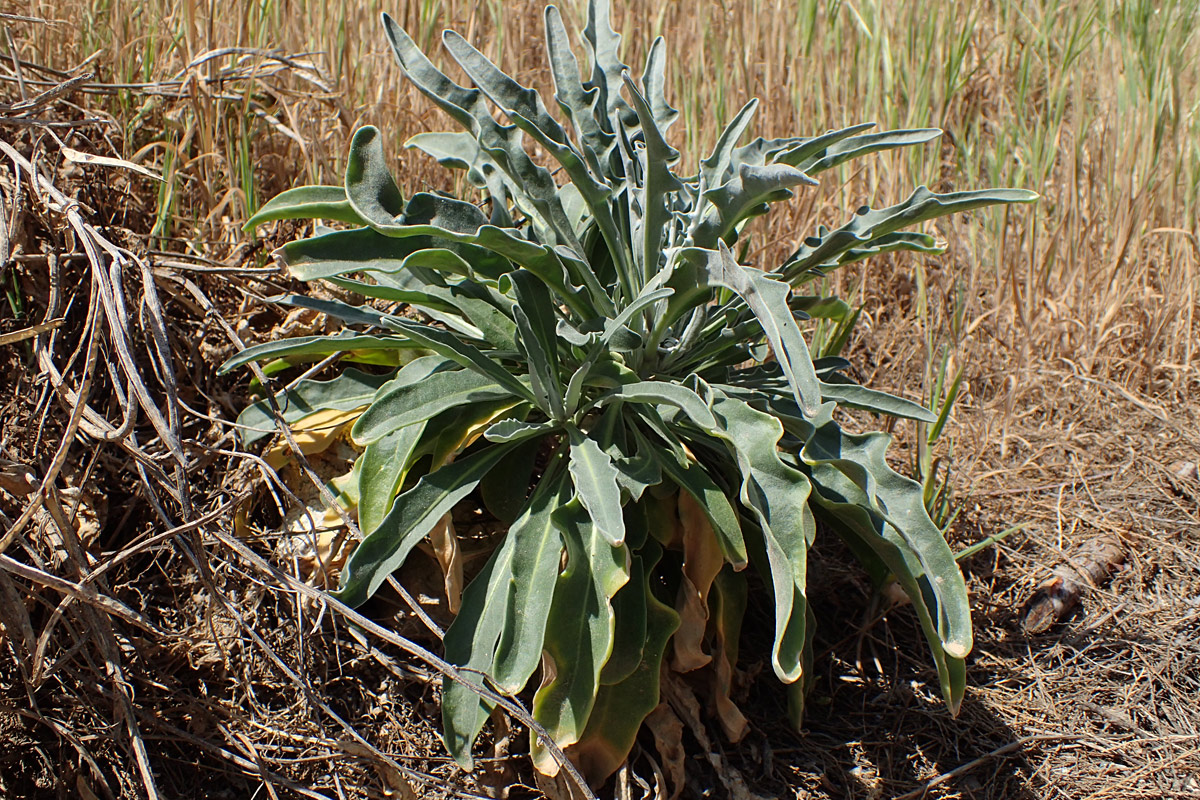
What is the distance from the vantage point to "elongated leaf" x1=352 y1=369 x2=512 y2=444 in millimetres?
1552

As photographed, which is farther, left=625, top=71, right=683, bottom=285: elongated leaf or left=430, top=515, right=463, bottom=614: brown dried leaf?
left=430, top=515, right=463, bottom=614: brown dried leaf

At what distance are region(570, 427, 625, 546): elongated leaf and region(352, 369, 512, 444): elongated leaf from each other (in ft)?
0.60

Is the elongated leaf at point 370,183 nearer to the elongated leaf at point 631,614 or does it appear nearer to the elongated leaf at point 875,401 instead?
the elongated leaf at point 631,614

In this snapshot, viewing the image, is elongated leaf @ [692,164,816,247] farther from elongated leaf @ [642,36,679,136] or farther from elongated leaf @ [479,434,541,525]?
elongated leaf @ [479,434,541,525]

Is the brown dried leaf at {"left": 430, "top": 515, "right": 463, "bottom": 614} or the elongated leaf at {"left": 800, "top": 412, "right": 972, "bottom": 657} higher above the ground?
the elongated leaf at {"left": 800, "top": 412, "right": 972, "bottom": 657}

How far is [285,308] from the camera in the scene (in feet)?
6.93

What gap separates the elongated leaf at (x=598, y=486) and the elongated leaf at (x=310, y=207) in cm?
57

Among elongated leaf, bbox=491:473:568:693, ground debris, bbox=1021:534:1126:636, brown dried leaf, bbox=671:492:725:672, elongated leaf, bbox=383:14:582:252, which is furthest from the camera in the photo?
ground debris, bbox=1021:534:1126:636

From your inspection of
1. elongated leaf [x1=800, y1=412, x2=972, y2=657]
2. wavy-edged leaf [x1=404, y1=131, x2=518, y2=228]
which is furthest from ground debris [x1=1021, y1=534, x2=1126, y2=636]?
wavy-edged leaf [x1=404, y1=131, x2=518, y2=228]

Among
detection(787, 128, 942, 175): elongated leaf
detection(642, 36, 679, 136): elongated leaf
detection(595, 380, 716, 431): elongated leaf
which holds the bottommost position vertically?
detection(595, 380, 716, 431): elongated leaf

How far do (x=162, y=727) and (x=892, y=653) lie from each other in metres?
1.45

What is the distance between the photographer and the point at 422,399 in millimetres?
1606

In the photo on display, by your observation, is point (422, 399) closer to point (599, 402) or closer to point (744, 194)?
point (599, 402)

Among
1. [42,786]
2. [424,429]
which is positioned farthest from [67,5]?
[42,786]
